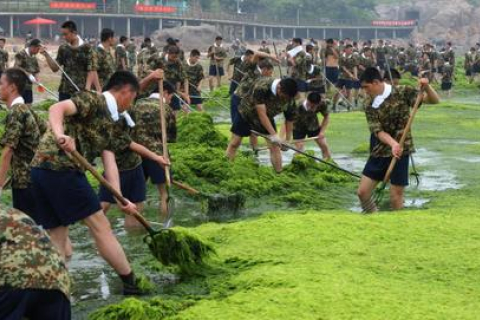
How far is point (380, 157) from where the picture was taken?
9578mm

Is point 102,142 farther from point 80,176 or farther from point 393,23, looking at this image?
point 393,23

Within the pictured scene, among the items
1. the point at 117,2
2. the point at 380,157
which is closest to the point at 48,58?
the point at 380,157

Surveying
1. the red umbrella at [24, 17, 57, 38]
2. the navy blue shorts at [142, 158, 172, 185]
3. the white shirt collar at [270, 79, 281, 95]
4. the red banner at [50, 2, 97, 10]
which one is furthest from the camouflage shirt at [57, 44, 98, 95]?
the red banner at [50, 2, 97, 10]

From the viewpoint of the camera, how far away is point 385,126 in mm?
9562

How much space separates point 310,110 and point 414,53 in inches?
1269

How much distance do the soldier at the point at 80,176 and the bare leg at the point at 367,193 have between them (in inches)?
144

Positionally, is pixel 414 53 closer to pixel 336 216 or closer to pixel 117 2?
pixel 117 2

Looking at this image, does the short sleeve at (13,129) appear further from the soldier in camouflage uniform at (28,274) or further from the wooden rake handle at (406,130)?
the wooden rake handle at (406,130)

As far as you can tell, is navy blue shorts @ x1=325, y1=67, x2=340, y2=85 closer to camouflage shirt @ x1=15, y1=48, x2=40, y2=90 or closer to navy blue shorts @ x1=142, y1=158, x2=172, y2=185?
camouflage shirt @ x1=15, y1=48, x2=40, y2=90

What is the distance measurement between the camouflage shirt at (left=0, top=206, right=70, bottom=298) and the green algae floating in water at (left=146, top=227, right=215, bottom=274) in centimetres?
278

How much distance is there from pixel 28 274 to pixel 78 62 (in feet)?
32.9

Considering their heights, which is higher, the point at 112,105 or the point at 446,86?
the point at 112,105

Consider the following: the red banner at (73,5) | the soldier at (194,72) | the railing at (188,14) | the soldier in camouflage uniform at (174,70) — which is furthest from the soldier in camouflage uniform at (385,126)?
the red banner at (73,5)

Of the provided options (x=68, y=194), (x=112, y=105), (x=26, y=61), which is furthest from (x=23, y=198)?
(x=26, y=61)
